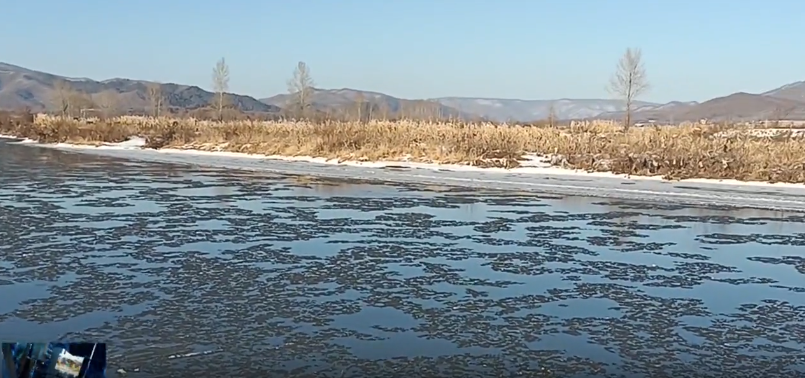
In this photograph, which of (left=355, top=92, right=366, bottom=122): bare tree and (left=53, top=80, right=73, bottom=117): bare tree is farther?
(left=53, top=80, right=73, bottom=117): bare tree

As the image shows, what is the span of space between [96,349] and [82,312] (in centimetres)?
307

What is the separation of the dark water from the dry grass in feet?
27.3

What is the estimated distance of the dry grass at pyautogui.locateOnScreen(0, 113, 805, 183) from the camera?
72.7 feet

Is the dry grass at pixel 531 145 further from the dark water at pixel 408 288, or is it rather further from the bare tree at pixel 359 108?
the dark water at pixel 408 288

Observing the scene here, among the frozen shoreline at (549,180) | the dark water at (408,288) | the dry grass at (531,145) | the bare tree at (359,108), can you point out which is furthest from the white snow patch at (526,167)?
the bare tree at (359,108)

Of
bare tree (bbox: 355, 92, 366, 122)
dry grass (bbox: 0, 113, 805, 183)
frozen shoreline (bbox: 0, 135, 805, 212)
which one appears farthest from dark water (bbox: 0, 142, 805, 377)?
bare tree (bbox: 355, 92, 366, 122)

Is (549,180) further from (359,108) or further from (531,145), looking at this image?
(359,108)

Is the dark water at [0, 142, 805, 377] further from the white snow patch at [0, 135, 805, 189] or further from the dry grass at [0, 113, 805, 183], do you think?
the dry grass at [0, 113, 805, 183]

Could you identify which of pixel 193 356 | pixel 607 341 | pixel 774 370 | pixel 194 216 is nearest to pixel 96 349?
pixel 193 356

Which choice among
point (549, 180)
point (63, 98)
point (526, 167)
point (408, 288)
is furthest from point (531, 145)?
point (63, 98)

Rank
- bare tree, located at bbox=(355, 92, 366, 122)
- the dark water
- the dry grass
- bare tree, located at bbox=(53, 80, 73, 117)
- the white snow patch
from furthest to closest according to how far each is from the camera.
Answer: bare tree, located at bbox=(53, 80, 73, 117) < bare tree, located at bbox=(355, 92, 366, 122) < the dry grass < the white snow patch < the dark water

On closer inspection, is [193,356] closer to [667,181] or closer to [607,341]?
[607,341]

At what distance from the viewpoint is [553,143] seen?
93.0ft

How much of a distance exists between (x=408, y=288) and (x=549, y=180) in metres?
13.8
